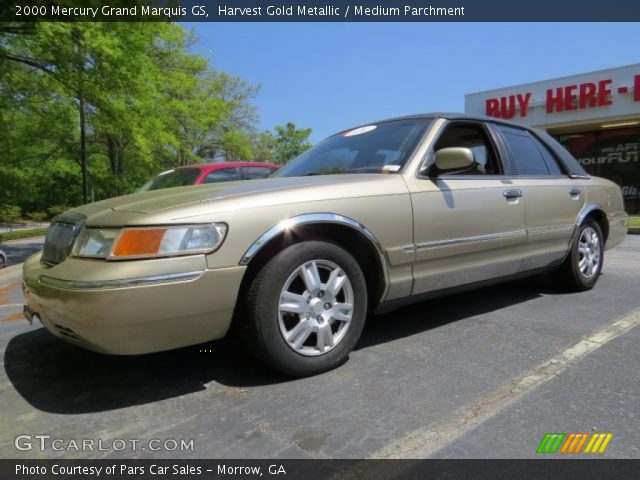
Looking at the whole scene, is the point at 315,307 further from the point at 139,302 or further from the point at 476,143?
the point at 476,143

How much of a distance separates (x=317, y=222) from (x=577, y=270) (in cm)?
298

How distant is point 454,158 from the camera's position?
3061 millimetres

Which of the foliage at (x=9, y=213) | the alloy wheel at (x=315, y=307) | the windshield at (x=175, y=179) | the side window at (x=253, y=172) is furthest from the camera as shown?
the foliage at (x=9, y=213)

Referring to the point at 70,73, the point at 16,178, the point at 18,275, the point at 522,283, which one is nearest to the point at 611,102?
the point at 522,283

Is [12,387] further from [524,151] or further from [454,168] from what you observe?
[524,151]

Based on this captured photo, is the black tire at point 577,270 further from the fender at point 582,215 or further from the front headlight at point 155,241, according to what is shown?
the front headlight at point 155,241

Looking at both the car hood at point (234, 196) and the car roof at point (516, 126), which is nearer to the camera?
the car hood at point (234, 196)

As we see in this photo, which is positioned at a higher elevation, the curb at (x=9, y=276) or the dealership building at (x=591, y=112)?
the dealership building at (x=591, y=112)

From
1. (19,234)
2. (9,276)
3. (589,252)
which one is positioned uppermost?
(589,252)

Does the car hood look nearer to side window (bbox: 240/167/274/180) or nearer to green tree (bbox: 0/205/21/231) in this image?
side window (bbox: 240/167/274/180)

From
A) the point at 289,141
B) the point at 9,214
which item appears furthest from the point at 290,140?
the point at 9,214

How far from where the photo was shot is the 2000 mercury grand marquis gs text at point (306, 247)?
2211 mm
